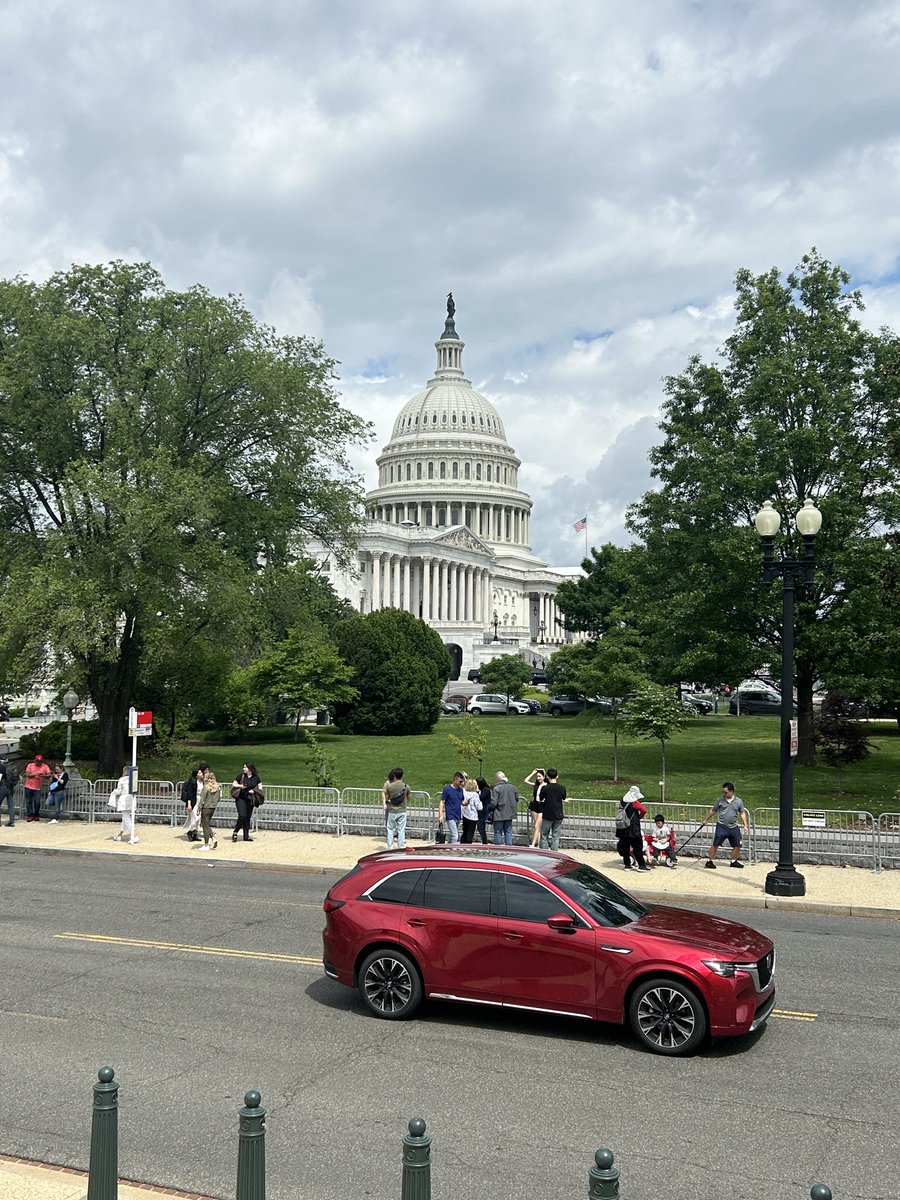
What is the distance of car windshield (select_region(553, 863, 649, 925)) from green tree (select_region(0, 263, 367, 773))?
19.9 meters

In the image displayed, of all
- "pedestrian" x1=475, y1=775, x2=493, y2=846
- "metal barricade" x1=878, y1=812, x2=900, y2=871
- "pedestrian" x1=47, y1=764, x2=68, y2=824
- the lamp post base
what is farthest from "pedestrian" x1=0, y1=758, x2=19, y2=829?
"metal barricade" x1=878, y1=812, x2=900, y2=871

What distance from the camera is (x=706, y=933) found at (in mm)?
10492

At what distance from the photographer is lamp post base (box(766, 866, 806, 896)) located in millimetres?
17812

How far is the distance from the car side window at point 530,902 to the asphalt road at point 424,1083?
3.79 ft

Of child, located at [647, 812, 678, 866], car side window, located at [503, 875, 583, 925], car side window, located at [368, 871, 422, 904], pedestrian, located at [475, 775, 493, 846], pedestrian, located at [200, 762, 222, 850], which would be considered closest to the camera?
car side window, located at [503, 875, 583, 925]

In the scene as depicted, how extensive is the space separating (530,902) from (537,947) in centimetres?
46

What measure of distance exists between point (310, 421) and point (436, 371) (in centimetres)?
16400

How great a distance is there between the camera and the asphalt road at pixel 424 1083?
7.45 meters

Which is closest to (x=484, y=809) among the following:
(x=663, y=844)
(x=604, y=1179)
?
(x=663, y=844)

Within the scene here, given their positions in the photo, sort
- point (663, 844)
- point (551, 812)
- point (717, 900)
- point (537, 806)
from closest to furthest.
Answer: point (717, 900)
point (663, 844)
point (551, 812)
point (537, 806)

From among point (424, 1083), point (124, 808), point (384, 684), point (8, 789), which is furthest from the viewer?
point (384, 684)

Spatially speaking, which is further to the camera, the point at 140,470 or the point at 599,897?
the point at 140,470

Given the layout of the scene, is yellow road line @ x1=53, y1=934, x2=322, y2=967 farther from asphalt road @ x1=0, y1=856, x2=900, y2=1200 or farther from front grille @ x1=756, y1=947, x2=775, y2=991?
front grille @ x1=756, y1=947, x2=775, y2=991

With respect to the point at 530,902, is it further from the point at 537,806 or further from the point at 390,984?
the point at 537,806
